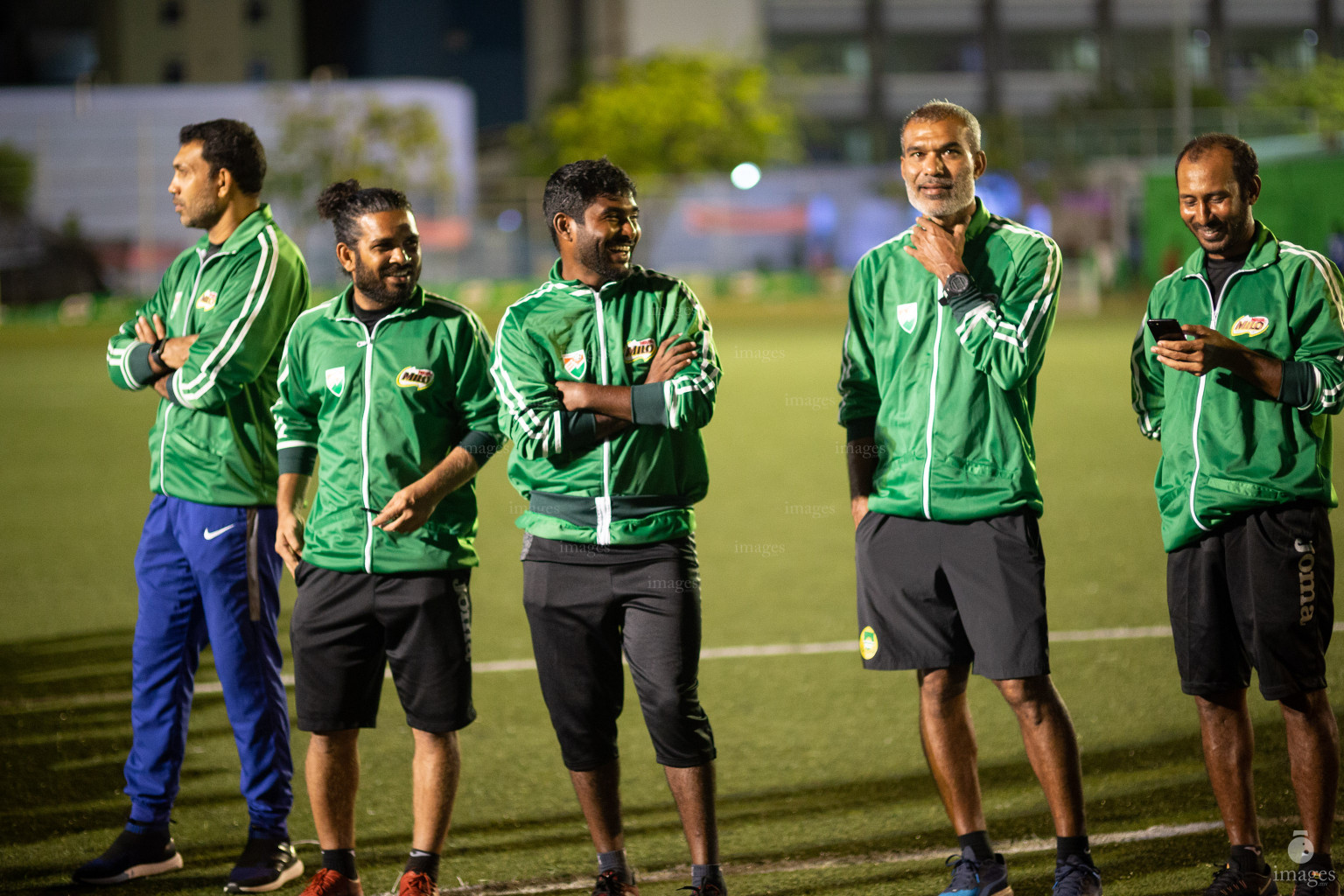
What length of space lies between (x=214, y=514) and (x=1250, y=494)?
2.73 meters

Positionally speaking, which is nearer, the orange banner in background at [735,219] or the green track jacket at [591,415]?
the green track jacket at [591,415]

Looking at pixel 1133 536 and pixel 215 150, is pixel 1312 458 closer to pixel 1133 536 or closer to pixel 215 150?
pixel 215 150

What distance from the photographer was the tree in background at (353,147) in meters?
41.0

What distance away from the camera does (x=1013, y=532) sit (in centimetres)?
355

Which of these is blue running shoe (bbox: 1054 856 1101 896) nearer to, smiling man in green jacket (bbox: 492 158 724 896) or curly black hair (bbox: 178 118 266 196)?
smiling man in green jacket (bbox: 492 158 724 896)

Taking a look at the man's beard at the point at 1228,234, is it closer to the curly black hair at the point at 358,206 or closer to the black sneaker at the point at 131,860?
the curly black hair at the point at 358,206

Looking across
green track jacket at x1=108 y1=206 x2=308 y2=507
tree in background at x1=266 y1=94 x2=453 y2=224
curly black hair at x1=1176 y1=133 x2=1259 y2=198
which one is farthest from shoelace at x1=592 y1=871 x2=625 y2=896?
tree in background at x1=266 y1=94 x2=453 y2=224

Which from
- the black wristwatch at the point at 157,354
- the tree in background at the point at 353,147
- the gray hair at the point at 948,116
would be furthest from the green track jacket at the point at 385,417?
the tree in background at the point at 353,147

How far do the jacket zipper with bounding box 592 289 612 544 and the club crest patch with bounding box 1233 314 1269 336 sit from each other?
1.56 meters

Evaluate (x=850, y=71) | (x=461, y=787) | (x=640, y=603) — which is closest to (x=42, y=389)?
(x=461, y=787)

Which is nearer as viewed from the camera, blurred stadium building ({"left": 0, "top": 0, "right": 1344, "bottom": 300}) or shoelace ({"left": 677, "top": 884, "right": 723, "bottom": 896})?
shoelace ({"left": 677, "top": 884, "right": 723, "bottom": 896})

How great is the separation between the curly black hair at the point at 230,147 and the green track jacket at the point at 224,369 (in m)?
0.13

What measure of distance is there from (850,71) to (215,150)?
6355 cm

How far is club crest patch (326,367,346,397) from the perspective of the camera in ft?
12.1
